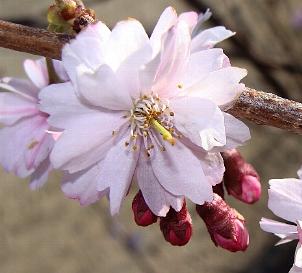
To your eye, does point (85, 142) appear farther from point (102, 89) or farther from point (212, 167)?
point (212, 167)

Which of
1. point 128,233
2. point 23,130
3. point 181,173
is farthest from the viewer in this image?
point 128,233

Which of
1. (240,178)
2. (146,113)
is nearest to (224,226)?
(240,178)

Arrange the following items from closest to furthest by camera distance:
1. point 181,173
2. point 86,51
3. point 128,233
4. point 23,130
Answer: point 86,51 < point 181,173 < point 23,130 < point 128,233

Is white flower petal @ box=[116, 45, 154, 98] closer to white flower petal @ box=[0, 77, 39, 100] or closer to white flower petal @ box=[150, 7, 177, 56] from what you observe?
white flower petal @ box=[150, 7, 177, 56]

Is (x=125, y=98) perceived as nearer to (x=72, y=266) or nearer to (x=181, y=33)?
(x=181, y=33)

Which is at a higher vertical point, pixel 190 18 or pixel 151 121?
pixel 190 18

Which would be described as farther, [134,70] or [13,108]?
[13,108]

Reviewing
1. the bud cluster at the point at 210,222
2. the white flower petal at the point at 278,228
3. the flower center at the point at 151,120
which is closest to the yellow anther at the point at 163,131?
the flower center at the point at 151,120

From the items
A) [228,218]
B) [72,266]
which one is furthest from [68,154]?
[72,266]
